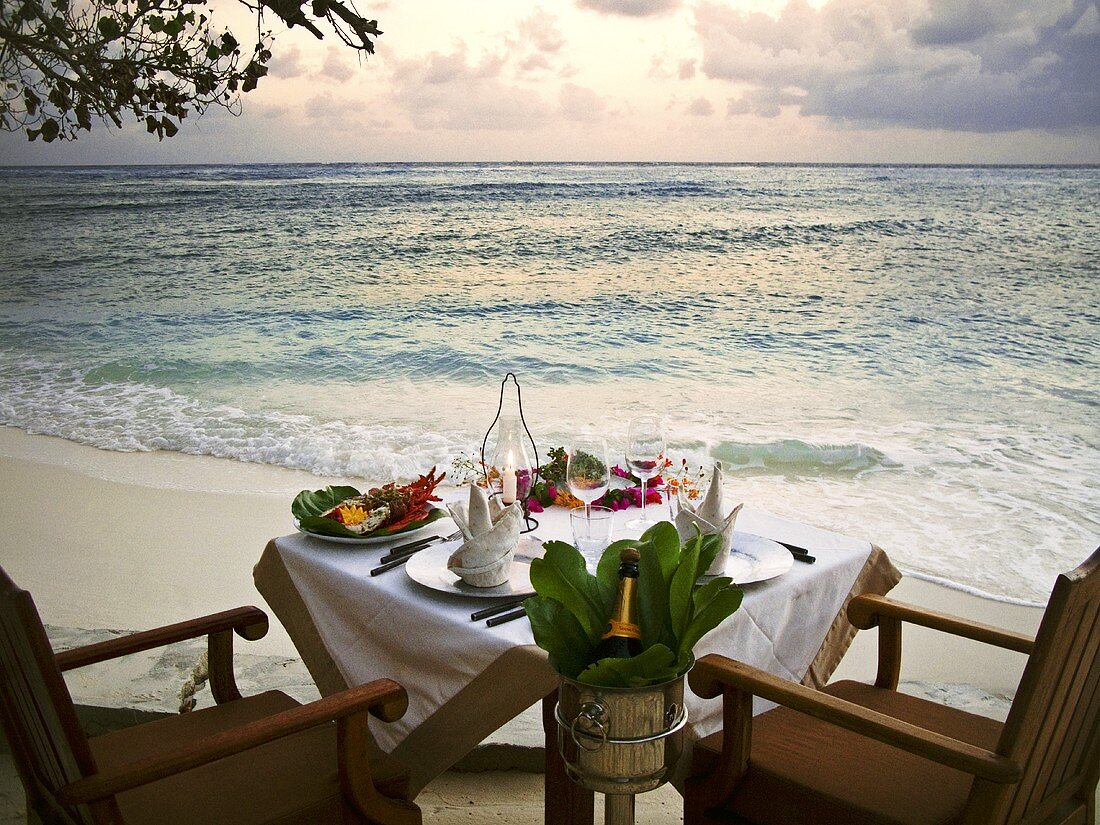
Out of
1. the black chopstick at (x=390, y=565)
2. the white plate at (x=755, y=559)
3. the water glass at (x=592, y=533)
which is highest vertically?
the water glass at (x=592, y=533)

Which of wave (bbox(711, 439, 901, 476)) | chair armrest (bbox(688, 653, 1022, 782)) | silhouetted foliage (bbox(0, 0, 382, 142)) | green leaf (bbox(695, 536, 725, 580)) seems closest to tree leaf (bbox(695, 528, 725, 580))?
green leaf (bbox(695, 536, 725, 580))

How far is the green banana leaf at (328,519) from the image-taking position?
1.88 m

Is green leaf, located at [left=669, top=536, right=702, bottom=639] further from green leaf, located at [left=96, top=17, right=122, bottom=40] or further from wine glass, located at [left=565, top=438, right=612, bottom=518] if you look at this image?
green leaf, located at [left=96, top=17, right=122, bottom=40]

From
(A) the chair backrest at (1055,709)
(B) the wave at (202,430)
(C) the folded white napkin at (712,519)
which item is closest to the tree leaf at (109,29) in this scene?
(C) the folded white napkin at (712,519)

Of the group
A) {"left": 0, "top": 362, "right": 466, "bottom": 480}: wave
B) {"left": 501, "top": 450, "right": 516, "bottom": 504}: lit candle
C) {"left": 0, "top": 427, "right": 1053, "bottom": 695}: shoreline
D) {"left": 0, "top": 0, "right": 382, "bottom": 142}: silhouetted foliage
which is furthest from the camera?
{"left": 0, "top": 362, "right": 466, "bottom": 480}: wave

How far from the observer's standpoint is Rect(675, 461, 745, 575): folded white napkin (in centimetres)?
165

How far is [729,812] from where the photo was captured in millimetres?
1551

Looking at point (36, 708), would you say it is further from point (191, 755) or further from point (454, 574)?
point (454, 574)

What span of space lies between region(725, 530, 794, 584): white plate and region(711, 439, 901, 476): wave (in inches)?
207

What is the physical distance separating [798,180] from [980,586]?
41.5 ft

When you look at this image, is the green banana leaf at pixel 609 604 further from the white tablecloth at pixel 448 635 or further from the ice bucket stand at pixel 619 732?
the white tablecloth at pixel 448 635

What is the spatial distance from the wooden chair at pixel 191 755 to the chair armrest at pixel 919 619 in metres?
0.89

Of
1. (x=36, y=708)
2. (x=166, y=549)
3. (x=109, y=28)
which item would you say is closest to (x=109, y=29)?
(x=109, y=28)

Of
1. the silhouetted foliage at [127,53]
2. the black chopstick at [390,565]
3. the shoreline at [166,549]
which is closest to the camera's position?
the black chopstick at [390,565]
